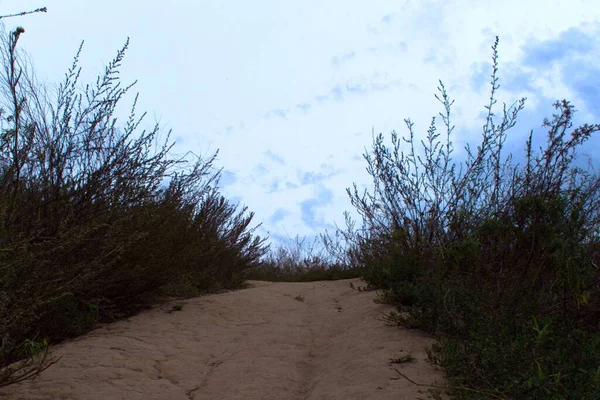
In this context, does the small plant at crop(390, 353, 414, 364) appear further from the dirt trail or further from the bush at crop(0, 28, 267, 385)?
the bush at crop(0, 28, 267, 385)

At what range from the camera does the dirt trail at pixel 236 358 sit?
3393 mm

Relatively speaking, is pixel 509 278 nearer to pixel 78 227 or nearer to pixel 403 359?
pixel 403 359

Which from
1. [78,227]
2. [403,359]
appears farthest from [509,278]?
[78,227]

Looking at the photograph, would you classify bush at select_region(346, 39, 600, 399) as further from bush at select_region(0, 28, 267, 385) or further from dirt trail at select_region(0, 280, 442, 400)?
bush at select_region(0, 28, 267, 385)

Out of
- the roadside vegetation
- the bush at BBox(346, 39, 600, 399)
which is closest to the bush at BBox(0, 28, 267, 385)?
the roadside vegetation

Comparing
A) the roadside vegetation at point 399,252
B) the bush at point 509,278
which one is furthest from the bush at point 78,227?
the bush at point 509,278

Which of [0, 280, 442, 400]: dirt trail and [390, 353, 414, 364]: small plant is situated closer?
[0, 280, 442, 400]: dirt trail

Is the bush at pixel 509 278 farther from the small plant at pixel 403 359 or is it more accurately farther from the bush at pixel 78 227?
the bush at pixel 78 227

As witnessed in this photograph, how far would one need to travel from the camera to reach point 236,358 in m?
4.38

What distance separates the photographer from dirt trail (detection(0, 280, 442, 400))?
134 inches

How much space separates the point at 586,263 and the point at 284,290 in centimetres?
582

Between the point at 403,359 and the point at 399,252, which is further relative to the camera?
the point at 399,252

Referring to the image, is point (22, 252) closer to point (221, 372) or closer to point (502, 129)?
point (221, 372)

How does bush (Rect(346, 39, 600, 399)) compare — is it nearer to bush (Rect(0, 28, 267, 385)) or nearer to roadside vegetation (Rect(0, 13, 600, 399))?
roadside vegetation (Rect(0, 13, 600, 399))
